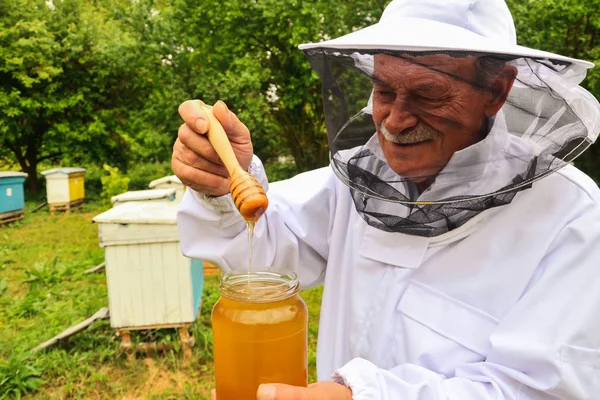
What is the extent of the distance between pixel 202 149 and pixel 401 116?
51 cm

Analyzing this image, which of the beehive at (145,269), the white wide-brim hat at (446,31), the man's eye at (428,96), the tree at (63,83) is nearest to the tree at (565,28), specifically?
the beehive at (145,269)

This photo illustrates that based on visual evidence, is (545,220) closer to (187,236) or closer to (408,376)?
(408,376)

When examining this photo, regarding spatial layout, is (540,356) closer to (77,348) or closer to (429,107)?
(429,107)

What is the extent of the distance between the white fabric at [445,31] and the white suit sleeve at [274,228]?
0.52 metres

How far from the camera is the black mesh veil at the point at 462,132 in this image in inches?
46.9

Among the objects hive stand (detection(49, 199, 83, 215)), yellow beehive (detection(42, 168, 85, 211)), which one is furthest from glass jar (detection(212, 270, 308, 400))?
hive stand (detection(49, 199, 83, 215))

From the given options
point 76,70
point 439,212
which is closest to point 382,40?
point 439,212

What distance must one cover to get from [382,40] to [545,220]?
1.86ft

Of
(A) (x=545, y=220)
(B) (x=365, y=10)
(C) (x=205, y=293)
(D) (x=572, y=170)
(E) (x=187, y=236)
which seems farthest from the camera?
(B) (x=365, y=10)

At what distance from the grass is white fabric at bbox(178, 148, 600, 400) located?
2.45 m

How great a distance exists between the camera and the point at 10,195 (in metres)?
8.41

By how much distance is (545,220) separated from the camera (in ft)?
3.83

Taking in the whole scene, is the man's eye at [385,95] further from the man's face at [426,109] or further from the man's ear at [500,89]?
the man's ear at [500,89]

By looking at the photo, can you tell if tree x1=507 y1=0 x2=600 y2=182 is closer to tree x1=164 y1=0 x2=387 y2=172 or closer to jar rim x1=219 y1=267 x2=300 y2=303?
tree x1=164 y1=0 x2=387 y2=172
